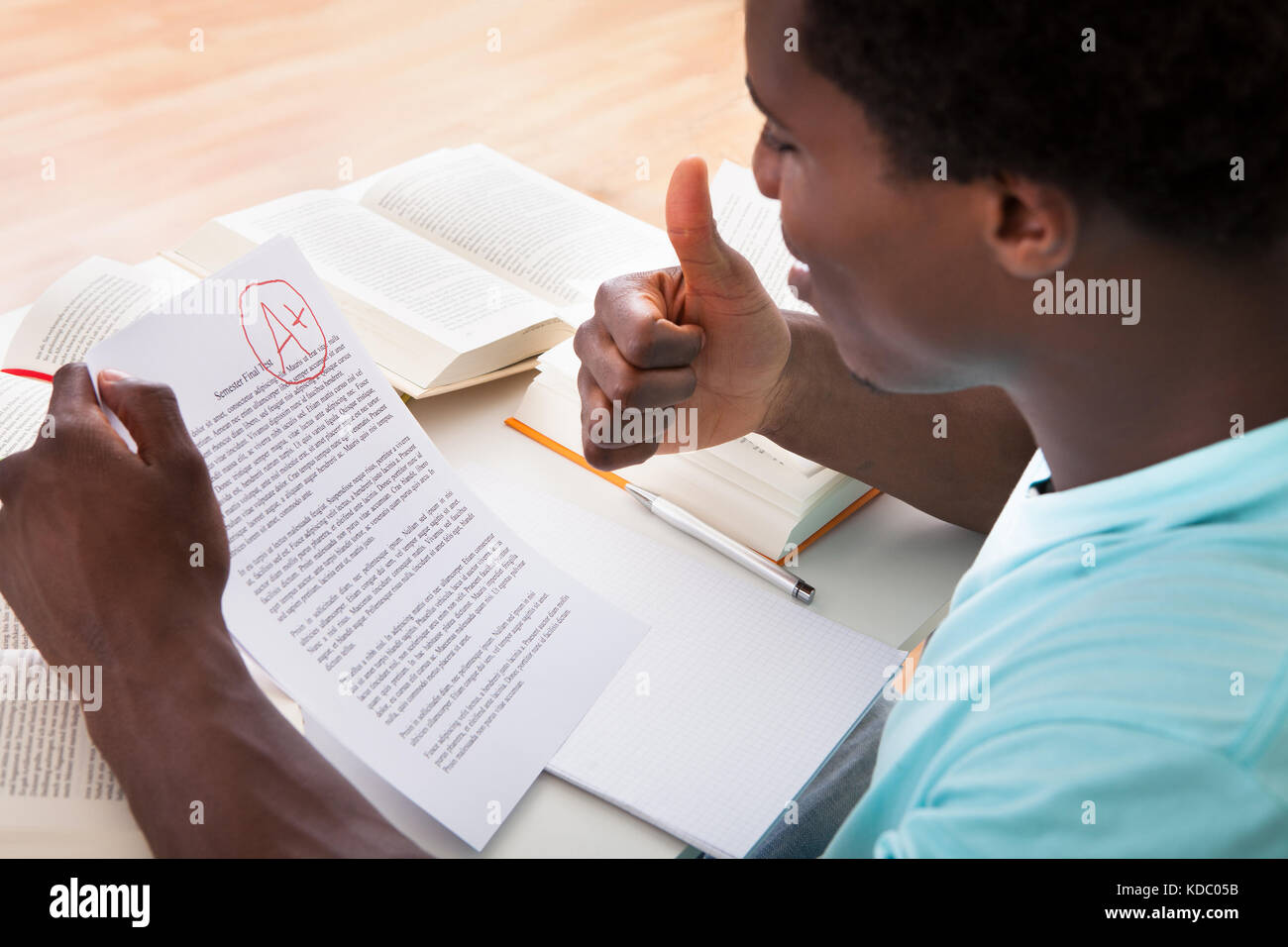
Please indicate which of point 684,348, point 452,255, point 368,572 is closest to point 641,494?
point 684,348

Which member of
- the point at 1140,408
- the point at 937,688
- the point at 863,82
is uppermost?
the point at 863,82

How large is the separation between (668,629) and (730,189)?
0.58 m

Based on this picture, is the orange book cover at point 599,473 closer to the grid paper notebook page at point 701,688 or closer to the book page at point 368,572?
the grid paper notebook page at point 701,688

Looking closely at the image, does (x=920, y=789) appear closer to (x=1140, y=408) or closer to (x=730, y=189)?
(x=1140, y=408)

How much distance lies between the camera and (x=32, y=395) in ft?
3.05

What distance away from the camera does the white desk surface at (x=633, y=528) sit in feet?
2.29

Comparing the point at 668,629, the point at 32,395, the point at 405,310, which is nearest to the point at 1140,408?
the point at 668,629

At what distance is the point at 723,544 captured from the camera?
0.91 meters

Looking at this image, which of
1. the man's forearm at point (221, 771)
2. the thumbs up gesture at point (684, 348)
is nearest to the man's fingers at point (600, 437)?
the thumbs up gesture at point (684, 348)

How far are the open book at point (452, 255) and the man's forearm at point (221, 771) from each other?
0.39 m

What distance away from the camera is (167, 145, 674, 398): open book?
1036 millimetres

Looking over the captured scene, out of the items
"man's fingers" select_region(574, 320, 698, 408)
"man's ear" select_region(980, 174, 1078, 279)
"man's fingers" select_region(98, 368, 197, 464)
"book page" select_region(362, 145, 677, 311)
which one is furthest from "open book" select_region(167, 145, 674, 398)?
"man's ear" select_region(980, 174, 1078, 279)

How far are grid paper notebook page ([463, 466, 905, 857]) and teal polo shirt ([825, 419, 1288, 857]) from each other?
15cm

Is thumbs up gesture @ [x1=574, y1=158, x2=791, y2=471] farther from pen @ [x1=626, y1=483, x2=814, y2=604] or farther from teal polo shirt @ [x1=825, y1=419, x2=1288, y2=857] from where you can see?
teal polo shirt @ [x1=825, y1=419, x2=1288, y2=857]
